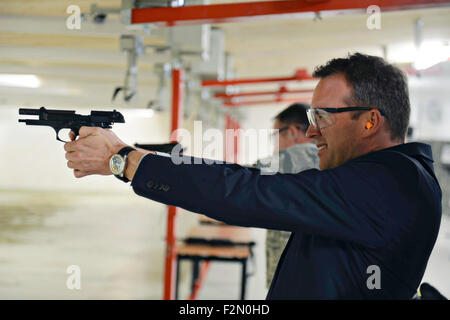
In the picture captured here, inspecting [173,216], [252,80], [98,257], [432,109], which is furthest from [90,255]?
[432,109]

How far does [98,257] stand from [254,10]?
478 centimetres

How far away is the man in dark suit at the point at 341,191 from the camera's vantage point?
3.11 ft

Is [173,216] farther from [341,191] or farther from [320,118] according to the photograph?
[341,191]

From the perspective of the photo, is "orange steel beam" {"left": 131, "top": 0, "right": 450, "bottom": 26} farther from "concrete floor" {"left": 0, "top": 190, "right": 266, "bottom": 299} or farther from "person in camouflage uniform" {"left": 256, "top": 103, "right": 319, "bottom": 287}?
"concrete floor" {"left": 0, "top": 190, "right": 266, "bottom": 299}

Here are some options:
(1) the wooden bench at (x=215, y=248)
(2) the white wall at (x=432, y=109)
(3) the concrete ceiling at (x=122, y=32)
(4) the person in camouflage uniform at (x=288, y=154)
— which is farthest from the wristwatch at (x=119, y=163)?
(2) the white wall at (x=432, y=109)

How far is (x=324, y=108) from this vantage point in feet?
3.84

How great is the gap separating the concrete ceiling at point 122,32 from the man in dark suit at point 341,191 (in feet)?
4.98

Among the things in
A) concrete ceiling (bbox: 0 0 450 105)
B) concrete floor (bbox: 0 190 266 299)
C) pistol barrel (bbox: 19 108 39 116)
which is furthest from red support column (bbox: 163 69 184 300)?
pistol barrel (bbox: 19 108 39 116)

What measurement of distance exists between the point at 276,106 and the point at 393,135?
14106 millimetres

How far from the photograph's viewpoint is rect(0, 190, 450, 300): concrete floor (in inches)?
174

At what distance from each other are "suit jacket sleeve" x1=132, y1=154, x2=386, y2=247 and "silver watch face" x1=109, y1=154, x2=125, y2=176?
0.22 ft
